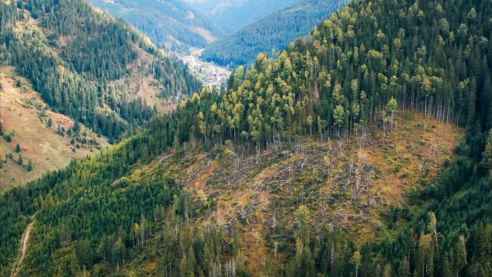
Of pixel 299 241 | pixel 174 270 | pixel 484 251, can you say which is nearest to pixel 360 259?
pixel 299 241

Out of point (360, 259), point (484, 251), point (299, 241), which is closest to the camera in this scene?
point (484, 251)

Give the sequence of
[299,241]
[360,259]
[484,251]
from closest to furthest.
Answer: [484,251] → [360,259] → [299,241]

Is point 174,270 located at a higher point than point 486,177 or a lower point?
lower

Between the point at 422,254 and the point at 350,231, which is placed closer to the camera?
the point at 422,254

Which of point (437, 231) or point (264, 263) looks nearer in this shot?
point (437, 231)

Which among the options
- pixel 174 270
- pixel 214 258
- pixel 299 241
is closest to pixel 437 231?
pixel 299 241

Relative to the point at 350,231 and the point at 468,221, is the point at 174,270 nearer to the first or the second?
the point at 350,231

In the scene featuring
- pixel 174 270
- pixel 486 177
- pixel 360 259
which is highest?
pixel 486 177

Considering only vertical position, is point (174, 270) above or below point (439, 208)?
below

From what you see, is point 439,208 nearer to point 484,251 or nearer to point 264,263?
point 484,251
